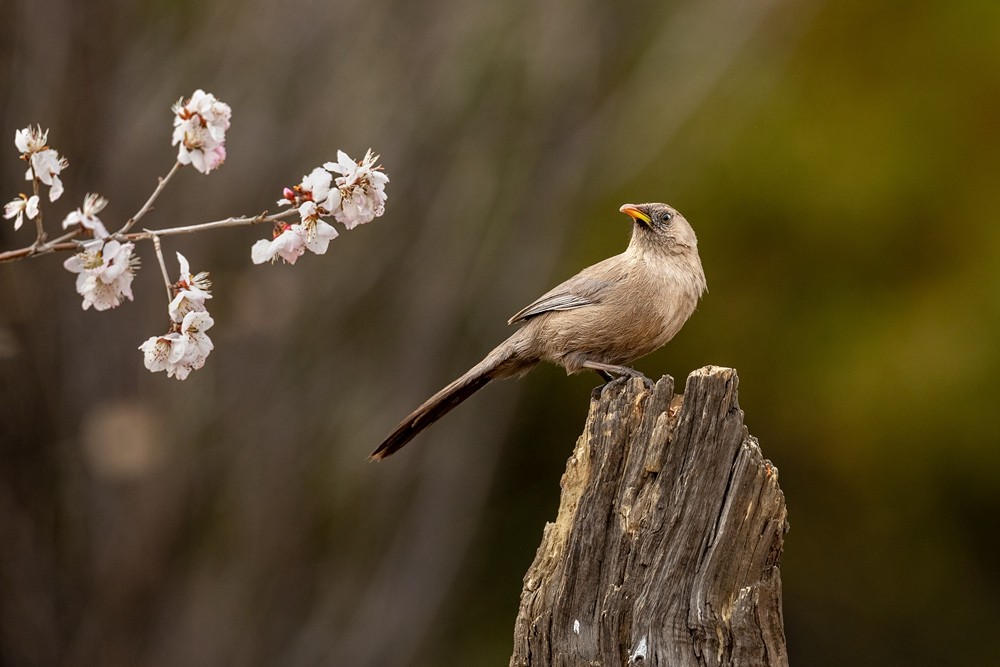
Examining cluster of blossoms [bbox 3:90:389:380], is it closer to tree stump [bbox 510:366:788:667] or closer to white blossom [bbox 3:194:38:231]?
white blossom [bbox 3:194:38:231]

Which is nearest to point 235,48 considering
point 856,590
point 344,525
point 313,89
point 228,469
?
point 313,89

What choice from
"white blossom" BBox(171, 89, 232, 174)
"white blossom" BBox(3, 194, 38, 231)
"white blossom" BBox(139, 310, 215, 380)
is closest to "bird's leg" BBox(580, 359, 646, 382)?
"white blossom" BBox(139, 310, 215, 380)

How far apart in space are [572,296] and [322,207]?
7.43 feet

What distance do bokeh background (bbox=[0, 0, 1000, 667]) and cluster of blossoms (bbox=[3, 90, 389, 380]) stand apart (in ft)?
10.4

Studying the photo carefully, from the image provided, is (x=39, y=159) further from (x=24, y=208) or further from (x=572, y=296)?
(x=572, y=296)

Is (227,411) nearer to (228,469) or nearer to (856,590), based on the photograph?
(228,469)

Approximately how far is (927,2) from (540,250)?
427cm

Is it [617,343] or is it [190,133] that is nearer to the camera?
[190,133]

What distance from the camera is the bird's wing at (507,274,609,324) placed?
210 inches

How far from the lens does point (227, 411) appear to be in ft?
26.6

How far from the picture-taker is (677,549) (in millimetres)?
3967

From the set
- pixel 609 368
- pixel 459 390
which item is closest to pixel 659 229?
pixel 609 368

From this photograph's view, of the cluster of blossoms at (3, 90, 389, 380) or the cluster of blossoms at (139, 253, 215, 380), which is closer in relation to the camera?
the cluster of blossoms at (3, 90, 389, 380)

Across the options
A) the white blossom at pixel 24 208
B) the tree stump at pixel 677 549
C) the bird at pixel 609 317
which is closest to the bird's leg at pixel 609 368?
the bird at pixel 609 317
